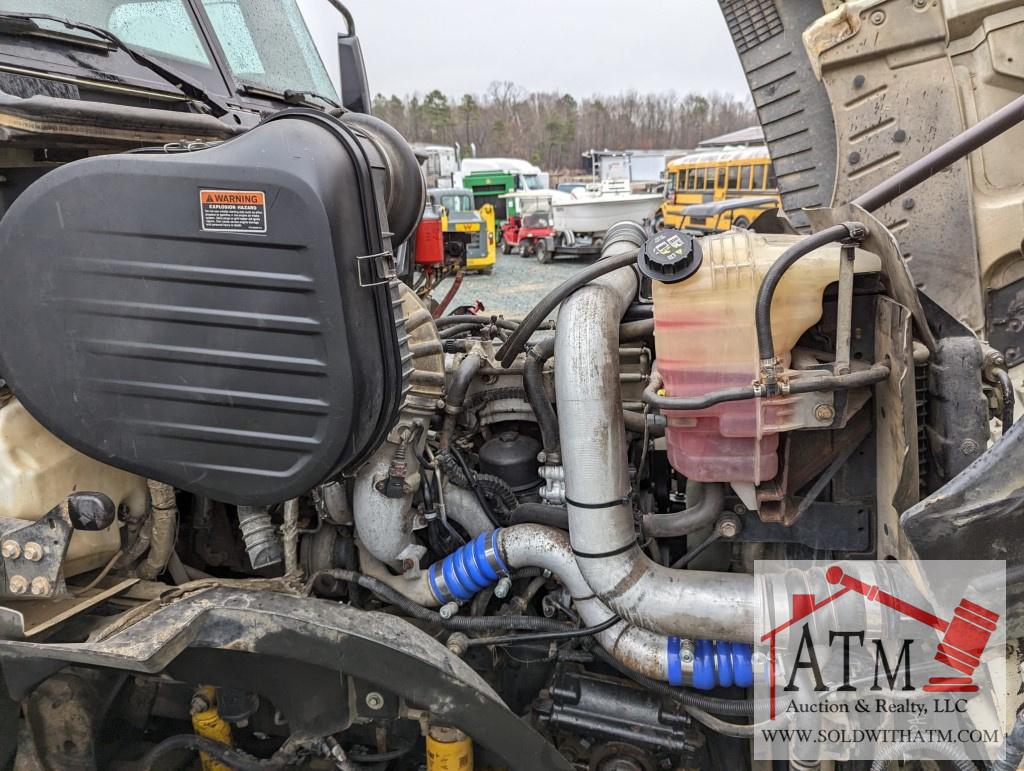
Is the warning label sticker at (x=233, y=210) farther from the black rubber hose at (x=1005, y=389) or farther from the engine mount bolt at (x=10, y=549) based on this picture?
the black rubber hose at (x=1005, y=389)

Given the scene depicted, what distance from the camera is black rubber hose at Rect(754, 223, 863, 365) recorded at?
1331 millimetres

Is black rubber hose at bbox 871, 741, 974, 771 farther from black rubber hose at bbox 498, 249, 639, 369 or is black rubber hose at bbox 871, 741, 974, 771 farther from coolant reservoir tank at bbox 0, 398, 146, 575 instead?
coolant reservoir tank at bbox 0, 398, 146, 575

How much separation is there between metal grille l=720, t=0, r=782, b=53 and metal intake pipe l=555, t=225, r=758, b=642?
223 centimetres

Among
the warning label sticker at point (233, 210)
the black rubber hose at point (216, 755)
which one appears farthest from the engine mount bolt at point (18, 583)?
the warning label sticker at point (233, 210)

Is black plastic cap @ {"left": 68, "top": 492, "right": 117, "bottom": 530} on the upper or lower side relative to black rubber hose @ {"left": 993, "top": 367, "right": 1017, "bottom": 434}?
lower

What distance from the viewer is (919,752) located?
4.86 ft

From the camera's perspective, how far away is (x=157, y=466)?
1422 mm

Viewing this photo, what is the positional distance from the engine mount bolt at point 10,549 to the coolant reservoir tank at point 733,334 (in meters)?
1.31

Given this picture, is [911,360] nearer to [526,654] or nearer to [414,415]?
[414,415]

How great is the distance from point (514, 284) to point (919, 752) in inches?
548

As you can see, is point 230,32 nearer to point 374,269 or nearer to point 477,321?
point 477,321

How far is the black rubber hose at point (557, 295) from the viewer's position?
1.63 m

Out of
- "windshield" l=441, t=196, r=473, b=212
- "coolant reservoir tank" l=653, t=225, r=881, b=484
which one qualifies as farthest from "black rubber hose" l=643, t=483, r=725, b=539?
"windshield" l=441, t=196, r=473, b=212

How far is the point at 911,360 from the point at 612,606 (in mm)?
779
